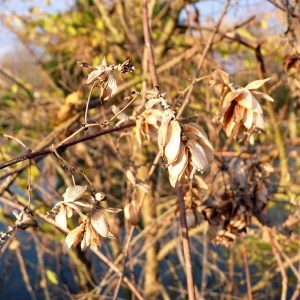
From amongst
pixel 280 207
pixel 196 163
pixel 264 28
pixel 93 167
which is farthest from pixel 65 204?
pixel 264 28

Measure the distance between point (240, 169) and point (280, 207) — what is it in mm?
1665

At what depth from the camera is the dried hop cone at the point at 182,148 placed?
1.87ft

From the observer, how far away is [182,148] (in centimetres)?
58

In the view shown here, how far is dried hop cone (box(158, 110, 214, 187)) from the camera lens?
1.87 feet

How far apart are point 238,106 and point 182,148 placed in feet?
0.54

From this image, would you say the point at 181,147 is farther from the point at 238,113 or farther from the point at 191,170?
the point at 238,113

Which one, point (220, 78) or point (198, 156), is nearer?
point (198, 156)

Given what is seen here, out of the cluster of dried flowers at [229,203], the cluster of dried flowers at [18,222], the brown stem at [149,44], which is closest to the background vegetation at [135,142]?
the cluster of dried flowers at [229,203]

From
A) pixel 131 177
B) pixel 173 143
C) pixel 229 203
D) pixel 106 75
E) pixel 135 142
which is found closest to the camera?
pixel 173 143

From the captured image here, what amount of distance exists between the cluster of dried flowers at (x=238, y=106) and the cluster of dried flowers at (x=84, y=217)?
0.19 metres

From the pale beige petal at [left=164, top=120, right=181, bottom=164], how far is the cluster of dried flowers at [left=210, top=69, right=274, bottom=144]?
0.16 metres

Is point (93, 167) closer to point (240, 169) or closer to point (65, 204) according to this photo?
point (240, 169)

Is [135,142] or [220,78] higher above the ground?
[135,142]

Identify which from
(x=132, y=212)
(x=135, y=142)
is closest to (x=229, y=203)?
(x=132, y=212)
